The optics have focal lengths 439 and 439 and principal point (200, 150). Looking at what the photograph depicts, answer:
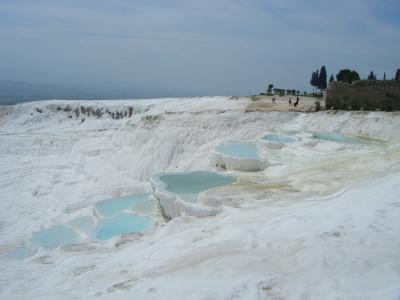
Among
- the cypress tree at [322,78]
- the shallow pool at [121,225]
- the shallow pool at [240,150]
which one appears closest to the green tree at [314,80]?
the cypress tree at [322,78]

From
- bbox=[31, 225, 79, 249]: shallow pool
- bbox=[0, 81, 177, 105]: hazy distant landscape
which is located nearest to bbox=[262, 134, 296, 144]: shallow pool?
bbox=[31, 225, 79, 249]: shallow pool

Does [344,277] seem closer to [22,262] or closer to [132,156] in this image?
[22,262]

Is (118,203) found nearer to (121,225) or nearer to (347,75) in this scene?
(121,225)

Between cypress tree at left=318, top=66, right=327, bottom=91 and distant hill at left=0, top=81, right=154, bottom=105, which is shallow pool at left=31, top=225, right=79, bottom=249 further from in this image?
distant hill at left=0, top=81, right=154, bottom=105

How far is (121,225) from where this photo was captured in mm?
10805

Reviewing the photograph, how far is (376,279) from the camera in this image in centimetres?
442

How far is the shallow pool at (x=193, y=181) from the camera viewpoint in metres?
10.8

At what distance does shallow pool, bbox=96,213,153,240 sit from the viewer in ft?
33.6

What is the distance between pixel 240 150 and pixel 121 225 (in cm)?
572

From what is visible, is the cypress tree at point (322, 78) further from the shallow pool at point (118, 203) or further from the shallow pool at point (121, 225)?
the shallow pool at point (121, 225)

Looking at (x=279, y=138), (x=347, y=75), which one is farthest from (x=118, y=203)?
(x=347, y=75)

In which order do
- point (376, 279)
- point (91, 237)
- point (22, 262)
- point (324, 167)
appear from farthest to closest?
point (324, 167) < point (91, 237) < point (22, 262) < point (376, 279)

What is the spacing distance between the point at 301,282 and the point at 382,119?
15241mm

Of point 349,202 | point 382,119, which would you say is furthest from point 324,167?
point 382,119
